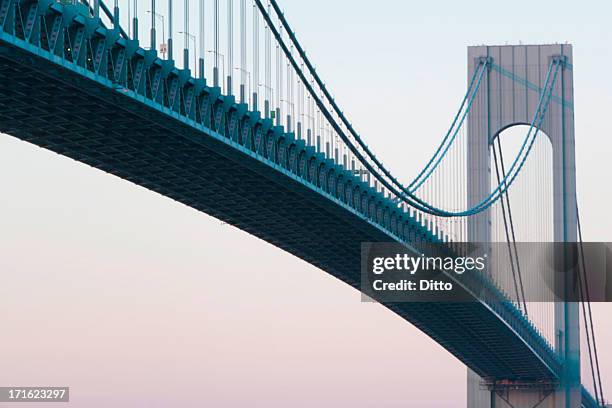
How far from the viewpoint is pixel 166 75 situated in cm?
3177

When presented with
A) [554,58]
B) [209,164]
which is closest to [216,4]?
[209,164]

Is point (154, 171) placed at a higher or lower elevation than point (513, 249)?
lower

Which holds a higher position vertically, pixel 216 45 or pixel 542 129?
pixel 542 129

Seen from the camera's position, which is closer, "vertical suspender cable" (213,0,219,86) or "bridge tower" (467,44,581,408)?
"vertical suspender cable" (213,0,219,86)

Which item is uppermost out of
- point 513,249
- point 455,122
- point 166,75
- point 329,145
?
point 455,122

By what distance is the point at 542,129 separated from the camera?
7406 cm

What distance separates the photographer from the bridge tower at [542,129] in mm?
72125

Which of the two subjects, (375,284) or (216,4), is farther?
(375,284)

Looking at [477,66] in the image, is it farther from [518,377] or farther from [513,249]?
[518,377]

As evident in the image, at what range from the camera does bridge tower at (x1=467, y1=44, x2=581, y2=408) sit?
72125 mm

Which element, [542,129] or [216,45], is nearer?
[216,45]

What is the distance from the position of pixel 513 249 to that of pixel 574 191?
141 inches

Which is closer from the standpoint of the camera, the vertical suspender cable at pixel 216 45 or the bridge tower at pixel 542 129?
the vertical suspender cable at pixel 216 45

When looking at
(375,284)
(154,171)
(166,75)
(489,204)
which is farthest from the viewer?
(489,204)
